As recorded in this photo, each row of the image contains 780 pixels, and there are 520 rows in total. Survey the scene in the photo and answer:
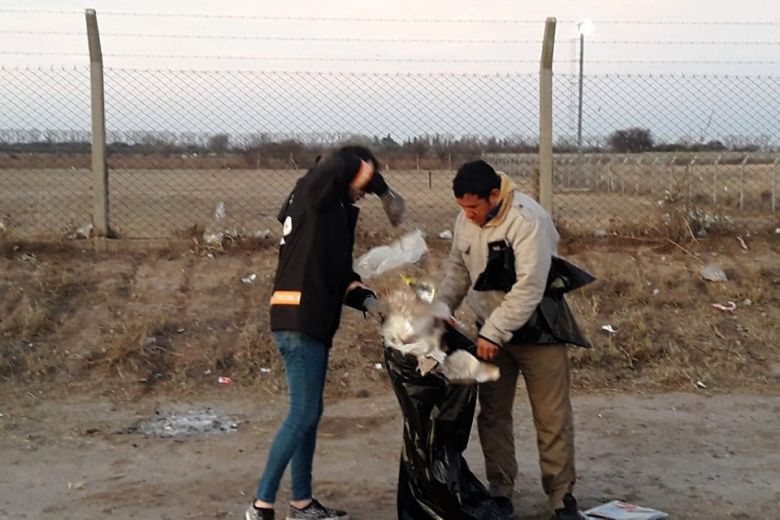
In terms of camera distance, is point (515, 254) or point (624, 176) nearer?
point (515, 254)

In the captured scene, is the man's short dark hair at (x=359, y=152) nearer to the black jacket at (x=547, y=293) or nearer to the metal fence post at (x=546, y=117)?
the black jacket at (x=547, y=293)

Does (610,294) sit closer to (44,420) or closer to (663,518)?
(663,518)

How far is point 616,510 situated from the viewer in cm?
449

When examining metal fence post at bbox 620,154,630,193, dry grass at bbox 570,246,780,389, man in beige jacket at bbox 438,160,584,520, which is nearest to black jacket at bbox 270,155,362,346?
man in beige jacket at bbox 438,160,584,520

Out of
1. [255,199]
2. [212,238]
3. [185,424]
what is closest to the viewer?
[185,424]

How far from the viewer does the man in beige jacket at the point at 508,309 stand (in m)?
4.14

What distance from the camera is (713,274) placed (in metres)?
8.07

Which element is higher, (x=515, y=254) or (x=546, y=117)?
(x=546, y=117)

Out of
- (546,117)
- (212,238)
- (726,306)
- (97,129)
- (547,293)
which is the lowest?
(726,306)

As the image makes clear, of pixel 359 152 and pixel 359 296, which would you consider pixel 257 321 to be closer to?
pixel 359 296

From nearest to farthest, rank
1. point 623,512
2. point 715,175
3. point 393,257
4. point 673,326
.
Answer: point 623,512 < point 393,257 < point 673,326 < point 715,175

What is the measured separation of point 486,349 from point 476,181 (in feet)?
2.52

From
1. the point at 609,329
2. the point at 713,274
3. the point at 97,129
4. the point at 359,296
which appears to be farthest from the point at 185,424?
the point at 713,274

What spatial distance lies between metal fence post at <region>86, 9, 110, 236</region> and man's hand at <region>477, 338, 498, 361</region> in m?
4.84
